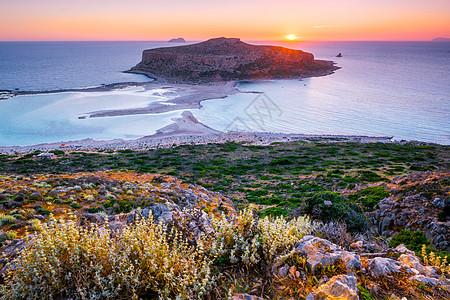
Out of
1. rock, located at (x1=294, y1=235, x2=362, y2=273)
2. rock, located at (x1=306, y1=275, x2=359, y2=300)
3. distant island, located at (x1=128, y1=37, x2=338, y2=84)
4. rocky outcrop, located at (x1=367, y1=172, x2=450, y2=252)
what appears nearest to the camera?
rock, located at (x1=306, y1=275, x2=359, y2=300)

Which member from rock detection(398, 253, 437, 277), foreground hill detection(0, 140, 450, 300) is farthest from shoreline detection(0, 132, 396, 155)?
rock detection(398, 253, 437, 277)

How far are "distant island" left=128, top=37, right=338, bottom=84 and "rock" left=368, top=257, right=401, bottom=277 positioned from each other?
87603 millimetres

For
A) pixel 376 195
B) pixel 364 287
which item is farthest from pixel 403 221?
pixel 364 287

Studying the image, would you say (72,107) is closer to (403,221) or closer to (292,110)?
(292,110)

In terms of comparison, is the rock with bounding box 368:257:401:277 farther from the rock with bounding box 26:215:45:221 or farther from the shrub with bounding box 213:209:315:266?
the rock with bounding box 26:215:45:221

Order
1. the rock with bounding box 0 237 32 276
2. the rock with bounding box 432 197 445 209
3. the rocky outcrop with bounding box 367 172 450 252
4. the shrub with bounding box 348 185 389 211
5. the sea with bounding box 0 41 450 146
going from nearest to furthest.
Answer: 1. the rock with bounding box 0 237 32 276
2. the rocky outcrop with bounding box 367 172 450 252
3. the rock with bounding box 432 197 445 209
4. the shrub with bounding box 348 185 389 211
5. the sea with bounding box 0 41 450 146

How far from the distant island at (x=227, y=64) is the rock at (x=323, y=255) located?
286ft

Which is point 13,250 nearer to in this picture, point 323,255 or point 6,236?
point 6,236

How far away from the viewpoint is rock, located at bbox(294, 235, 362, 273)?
3.68m

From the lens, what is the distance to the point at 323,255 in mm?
3785

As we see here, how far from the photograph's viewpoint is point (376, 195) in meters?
11.8

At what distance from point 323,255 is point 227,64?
100353 millimetres

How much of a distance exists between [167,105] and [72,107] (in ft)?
65.5

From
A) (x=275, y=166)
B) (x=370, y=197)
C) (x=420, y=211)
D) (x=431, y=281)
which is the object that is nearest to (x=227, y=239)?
(x=431, y=281)
